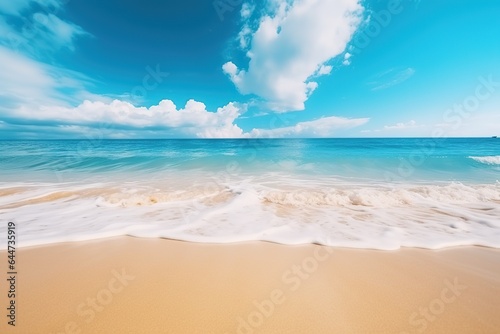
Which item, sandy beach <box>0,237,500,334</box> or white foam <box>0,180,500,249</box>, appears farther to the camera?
white foam <box>0,180,500,249</box>

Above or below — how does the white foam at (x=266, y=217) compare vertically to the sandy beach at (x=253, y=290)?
below

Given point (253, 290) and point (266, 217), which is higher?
point (253, 290)

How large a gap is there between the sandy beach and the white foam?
41 centimetres

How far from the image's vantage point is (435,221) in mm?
4402

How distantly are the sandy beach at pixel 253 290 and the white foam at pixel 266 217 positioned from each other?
414 mm

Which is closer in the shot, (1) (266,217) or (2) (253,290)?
(2) (253,290)

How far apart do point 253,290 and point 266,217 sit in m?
2.47

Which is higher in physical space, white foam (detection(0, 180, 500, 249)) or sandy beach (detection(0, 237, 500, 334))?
sandy beach (detection(0, 237, 500, 334))

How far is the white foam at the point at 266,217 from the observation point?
3580 millimetres

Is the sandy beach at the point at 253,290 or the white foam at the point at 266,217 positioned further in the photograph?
the white foam at the point at 266,217

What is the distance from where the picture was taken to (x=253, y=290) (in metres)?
2.23

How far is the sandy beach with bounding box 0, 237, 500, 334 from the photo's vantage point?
1.81 metres

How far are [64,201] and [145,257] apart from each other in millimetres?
5261

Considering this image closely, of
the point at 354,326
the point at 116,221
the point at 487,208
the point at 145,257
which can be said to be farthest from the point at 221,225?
the point at 487,208
